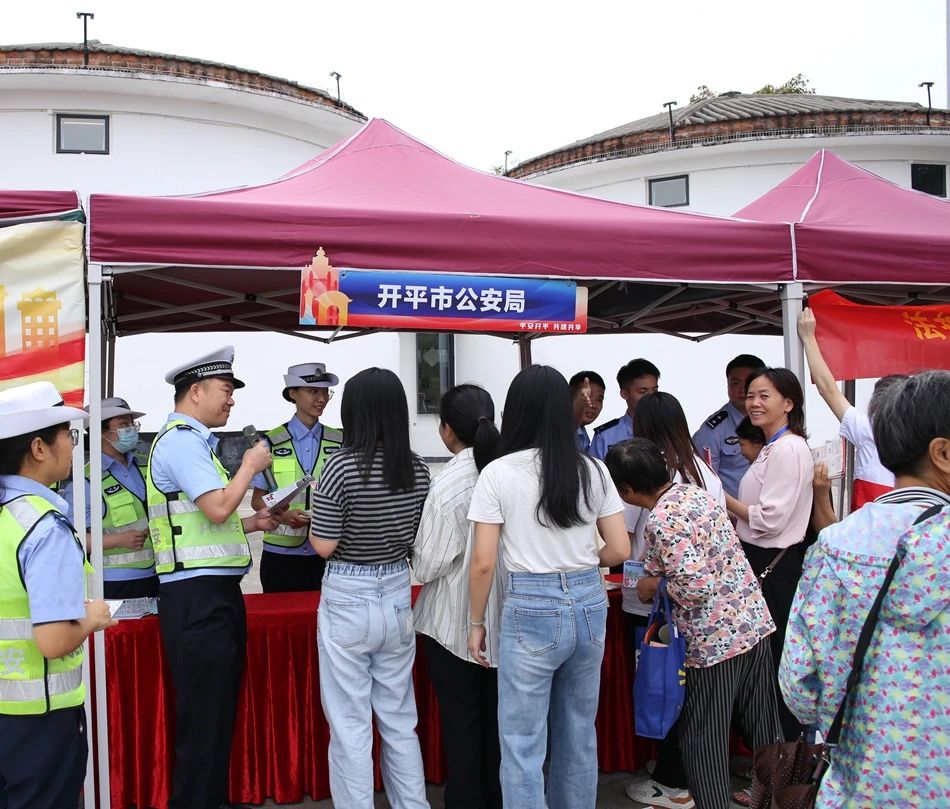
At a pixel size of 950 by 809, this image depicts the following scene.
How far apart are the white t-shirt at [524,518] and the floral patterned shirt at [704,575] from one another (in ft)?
0.87

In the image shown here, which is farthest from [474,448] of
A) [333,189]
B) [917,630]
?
[917,630]

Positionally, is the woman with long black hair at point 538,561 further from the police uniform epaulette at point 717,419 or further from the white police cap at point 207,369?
the police uniform epaulette at point 717,419

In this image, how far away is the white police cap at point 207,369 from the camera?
119 inches

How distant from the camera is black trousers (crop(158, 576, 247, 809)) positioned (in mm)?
2902

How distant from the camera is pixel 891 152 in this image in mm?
16109

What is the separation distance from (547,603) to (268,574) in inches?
79.5

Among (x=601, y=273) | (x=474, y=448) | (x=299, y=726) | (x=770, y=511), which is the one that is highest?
(x=601, y=273)

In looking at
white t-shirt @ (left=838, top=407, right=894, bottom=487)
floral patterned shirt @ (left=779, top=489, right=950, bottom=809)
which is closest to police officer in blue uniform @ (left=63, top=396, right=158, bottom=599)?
floral patterned shirt @ (left=779, top=489, right=950, bottom=809)

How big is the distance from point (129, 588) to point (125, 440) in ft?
2.12

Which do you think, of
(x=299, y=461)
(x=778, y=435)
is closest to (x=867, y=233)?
(x=778, y=435)

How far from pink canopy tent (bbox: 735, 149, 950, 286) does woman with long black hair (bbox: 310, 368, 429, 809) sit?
198cm

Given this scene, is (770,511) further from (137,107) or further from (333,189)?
(137,107)

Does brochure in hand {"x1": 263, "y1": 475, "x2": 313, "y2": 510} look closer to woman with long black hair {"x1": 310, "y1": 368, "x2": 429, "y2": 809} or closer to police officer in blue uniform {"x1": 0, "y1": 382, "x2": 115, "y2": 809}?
woman with long black hair {"x1": 310, "y1": 368, "x2": 429, "y2": 809}

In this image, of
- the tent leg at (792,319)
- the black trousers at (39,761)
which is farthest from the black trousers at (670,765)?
the black trousers at (39,761)
